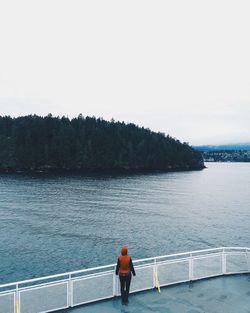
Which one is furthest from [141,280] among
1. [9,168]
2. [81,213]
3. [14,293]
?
[9,168]

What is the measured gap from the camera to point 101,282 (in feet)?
38.1

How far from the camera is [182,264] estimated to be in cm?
1312

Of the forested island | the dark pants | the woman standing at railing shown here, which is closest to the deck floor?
the dark pants

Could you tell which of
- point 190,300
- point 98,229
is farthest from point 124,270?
point 98,229

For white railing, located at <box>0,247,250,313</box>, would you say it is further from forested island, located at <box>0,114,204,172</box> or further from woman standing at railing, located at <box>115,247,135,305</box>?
forested island, located at <box>0,114,204,172</box>

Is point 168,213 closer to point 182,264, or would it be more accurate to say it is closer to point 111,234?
point 111,234

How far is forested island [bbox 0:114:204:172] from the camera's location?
15950 centimetres

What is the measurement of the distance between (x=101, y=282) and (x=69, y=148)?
160 m

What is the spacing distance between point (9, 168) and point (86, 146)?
44787 mm

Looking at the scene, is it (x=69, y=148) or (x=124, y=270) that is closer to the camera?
(x=124, y=270)

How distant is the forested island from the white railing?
15301cm

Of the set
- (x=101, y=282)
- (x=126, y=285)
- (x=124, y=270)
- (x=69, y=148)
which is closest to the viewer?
(x=124, y=270)

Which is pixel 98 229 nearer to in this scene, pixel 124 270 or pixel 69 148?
pixel 124 270

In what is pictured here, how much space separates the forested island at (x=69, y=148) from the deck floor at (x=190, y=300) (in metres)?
154
